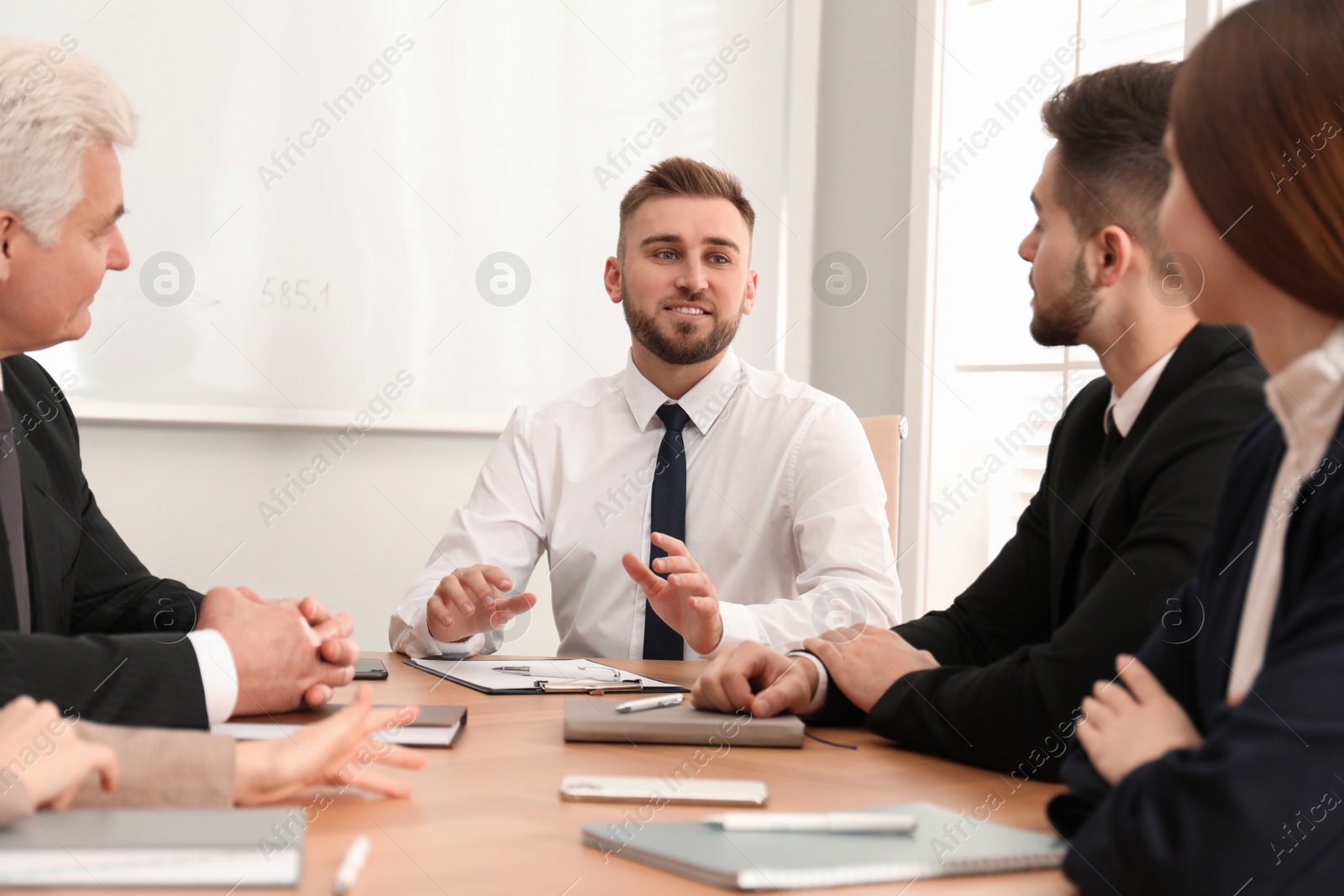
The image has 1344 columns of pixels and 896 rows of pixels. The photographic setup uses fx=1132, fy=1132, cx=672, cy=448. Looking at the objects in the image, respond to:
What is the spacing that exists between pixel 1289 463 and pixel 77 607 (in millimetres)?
1896

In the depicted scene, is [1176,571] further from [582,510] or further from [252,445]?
[252,445]

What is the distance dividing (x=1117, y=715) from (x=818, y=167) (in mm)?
3355

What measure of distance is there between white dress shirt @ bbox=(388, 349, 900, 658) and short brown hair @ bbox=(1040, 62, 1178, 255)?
3.18 feet

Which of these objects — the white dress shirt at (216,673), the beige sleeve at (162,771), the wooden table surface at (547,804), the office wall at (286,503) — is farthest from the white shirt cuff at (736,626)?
the office wall at (286,503)

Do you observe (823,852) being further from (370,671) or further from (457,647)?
(457,647)

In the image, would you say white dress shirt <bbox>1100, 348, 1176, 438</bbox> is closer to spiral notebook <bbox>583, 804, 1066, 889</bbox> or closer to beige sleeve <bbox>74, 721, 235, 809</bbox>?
spiral notebook <bbox>583, 804, 1066, 889</bbox>

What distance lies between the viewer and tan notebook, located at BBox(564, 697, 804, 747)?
4.47 ft

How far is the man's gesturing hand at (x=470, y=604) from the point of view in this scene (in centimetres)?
193

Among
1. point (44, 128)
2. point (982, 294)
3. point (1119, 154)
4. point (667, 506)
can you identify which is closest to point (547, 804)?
point (1119, 154)

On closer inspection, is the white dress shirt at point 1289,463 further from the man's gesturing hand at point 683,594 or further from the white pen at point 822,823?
the man's gesturing hand at point 683,594

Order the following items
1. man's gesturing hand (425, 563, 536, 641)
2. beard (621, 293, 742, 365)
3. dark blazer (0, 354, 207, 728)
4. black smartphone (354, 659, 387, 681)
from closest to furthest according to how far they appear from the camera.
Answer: dark blazer (0, 354, 207, 728) → black smartphone (354, 659, 387, 681) → man's gesturing hand (425, 563, 536, 641) → beard (621, 293, 742, 365)

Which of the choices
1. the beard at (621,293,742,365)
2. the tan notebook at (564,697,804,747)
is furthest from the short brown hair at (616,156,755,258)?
the tan notebook at (564,697,804,747)

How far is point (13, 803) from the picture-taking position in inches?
33.1

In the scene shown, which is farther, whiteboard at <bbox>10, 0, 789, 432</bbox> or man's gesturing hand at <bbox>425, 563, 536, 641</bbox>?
whiteboard at <bbox>10, 0, 789, 432</bbox>
